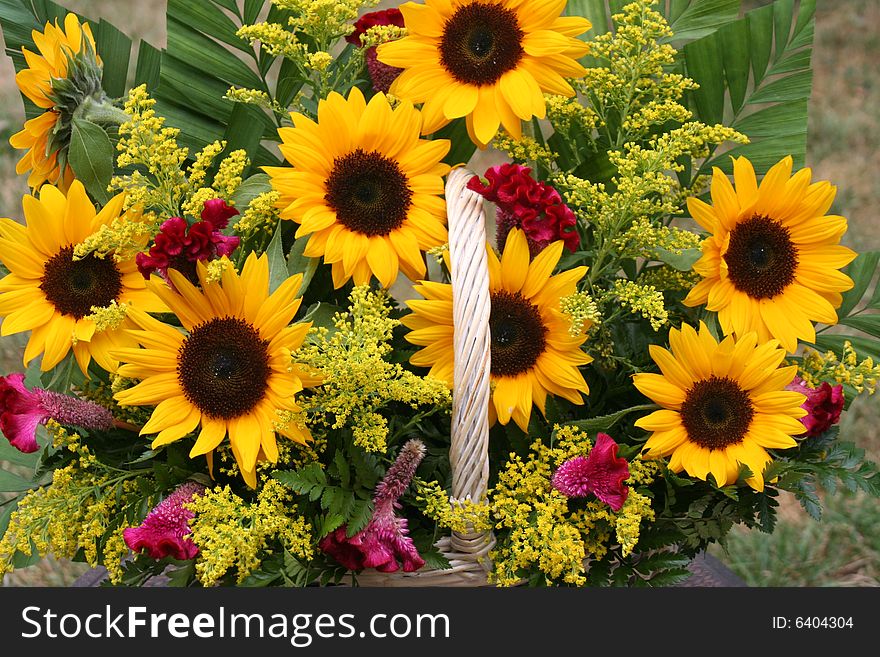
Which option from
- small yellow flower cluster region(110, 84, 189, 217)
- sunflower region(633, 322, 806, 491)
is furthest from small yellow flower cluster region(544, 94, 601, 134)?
small yellow flower cluster region(110, 84, 189, 217)

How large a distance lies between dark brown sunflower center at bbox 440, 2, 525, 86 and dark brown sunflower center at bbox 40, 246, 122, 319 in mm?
375

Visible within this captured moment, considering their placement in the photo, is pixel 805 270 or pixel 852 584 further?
pixel 852 584

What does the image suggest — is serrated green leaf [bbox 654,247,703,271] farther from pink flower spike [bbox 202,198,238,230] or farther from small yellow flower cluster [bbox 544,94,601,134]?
pink flower spike [bbox 202,198,238,230]

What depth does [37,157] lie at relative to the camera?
1033 mm

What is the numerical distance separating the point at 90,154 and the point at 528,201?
0.42 meters

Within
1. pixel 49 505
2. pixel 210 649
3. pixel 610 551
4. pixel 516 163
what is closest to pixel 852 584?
pixel 610 551

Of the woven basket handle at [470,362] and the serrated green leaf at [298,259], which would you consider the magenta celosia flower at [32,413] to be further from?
the woven basket handle at [470,362]

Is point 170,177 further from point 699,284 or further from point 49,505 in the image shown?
point 699,284

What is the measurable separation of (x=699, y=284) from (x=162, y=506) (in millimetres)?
526

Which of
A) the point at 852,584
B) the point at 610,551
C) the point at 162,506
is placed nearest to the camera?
the point at 162,506

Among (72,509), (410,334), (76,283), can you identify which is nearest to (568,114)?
(410,334)

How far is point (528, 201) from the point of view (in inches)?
35.7

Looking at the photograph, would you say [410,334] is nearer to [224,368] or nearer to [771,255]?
[224,368]

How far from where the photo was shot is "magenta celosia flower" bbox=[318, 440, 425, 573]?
0.86 metres
